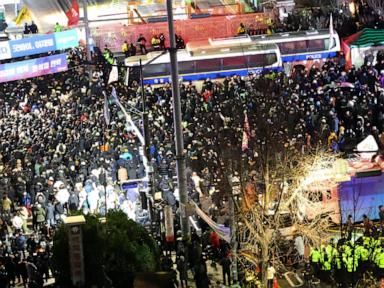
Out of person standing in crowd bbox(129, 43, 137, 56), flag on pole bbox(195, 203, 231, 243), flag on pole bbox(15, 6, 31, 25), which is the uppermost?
flag on pole bbox(15, 6, 31, 25)

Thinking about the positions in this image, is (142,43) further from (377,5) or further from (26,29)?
(377,5)

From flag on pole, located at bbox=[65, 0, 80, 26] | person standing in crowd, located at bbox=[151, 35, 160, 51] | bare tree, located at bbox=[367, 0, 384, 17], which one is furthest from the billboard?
bare tree, located at bbox=[367, 0, 384, 17]

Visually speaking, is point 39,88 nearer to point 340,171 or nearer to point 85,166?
point 85,166

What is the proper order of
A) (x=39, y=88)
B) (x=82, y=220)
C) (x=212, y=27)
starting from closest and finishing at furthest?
(x=82, y=220) < (x=39, y=88) < (x=212, y=27)

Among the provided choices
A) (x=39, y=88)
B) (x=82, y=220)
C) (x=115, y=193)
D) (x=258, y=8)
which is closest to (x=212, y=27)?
(x=258, y=8)

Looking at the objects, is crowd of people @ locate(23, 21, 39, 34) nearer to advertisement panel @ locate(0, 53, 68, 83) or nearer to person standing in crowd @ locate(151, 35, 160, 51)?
person standing in crowd @ locate(151, 35, 160, 51)
